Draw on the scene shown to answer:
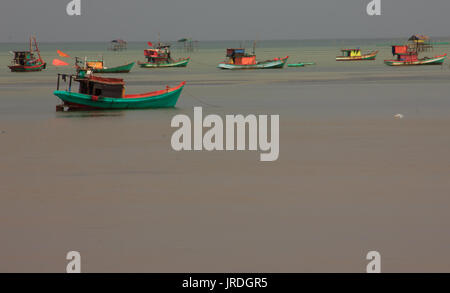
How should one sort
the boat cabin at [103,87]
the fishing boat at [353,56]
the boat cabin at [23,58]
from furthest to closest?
the fishing boat at [353,56] → the boat cabin at [23,58] → the boat cabin at [103,87]

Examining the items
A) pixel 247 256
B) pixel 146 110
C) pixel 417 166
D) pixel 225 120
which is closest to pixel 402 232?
pixel 247 256

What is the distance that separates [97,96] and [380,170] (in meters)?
18.8

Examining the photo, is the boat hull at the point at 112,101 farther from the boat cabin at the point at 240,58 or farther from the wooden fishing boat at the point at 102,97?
the boat cabin at the point at 240,58

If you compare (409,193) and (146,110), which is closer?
(409,193)

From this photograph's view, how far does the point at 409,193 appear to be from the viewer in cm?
1431

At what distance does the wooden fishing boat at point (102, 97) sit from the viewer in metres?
33.2

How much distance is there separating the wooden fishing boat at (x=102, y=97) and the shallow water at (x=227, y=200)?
5.88 metres

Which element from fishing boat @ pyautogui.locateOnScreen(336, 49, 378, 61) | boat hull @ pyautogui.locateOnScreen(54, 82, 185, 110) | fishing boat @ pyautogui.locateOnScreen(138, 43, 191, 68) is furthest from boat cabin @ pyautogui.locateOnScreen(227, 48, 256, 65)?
boat hull @ pyautogui.locateOnScreen(54, 82, 185, 110)

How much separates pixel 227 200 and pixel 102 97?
A: 2014 cm

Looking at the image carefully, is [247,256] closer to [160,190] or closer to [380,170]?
[160,190]

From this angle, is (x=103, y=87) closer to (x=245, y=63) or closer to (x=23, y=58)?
(x=23, y=58)

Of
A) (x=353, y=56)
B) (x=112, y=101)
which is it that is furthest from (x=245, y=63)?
(x=112, y=101)

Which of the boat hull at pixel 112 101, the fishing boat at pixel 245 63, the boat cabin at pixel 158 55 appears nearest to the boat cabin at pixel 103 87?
the boat hull at pixel 112 101
